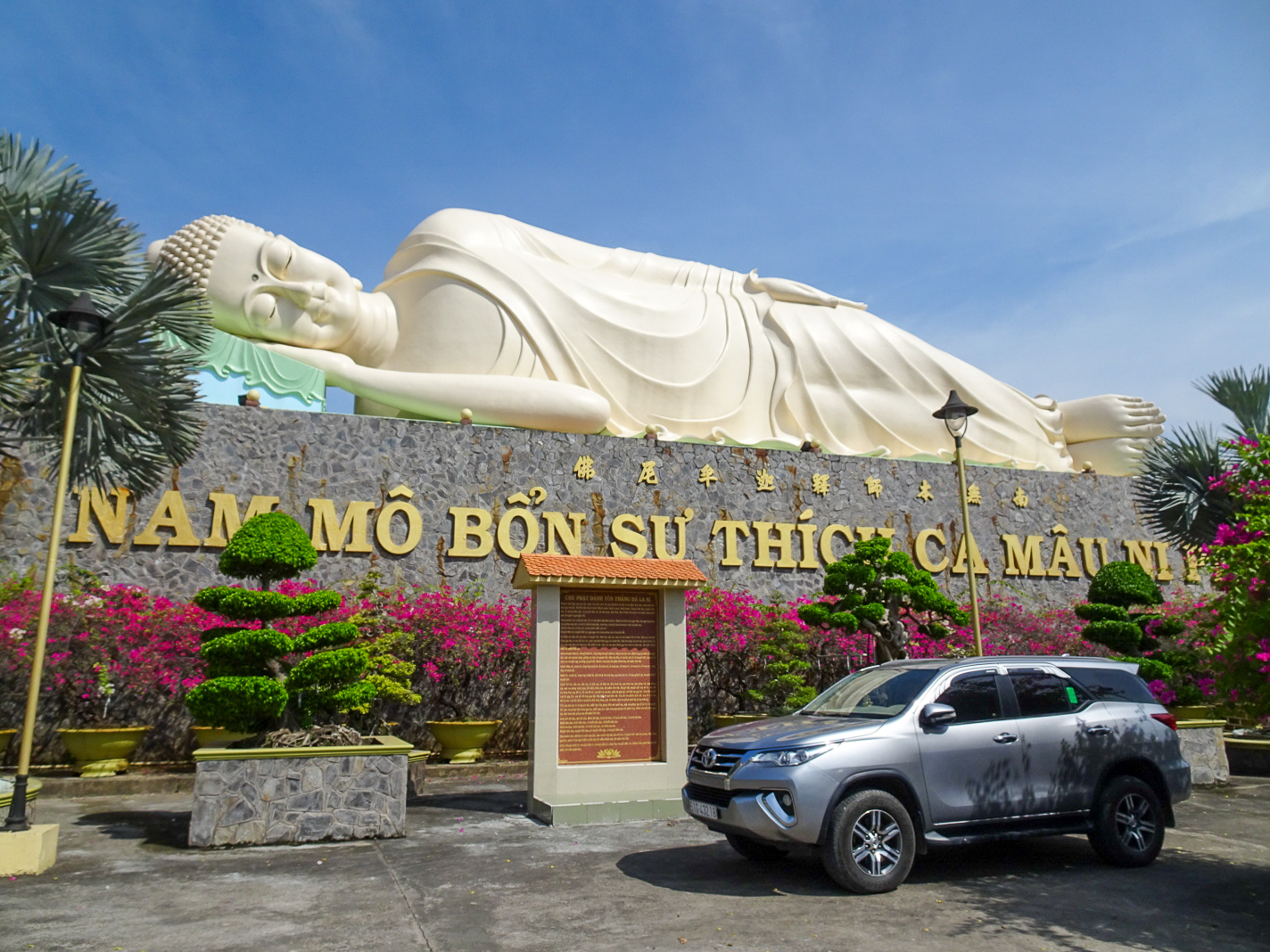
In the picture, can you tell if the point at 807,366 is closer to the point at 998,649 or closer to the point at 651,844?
the point at 998,649

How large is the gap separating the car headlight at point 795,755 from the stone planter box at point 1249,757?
801 cm

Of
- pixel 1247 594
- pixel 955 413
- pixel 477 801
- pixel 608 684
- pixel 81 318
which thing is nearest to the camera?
pixel 1247 594

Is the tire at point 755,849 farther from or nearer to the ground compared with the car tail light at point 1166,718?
nearer to the ground

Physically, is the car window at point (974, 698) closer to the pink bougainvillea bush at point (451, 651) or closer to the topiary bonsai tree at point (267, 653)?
the topiary bonsai tree at point (267, 653)

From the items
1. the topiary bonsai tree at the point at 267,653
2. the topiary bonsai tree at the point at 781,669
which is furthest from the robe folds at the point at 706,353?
the topiary bonsai tree at the point at 267,653

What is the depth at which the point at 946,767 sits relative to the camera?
5172 millimetres

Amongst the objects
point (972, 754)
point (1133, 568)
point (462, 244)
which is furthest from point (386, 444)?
point (1133, 568)

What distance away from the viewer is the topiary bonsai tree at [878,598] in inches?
358

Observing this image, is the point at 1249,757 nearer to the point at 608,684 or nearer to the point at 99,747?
the point at 608,684

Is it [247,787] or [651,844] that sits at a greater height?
[247,787]

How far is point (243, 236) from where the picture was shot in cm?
1261

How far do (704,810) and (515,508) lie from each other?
6440mm

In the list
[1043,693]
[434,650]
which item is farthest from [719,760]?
[434,650]

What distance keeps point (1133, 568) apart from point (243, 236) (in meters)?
11.8
